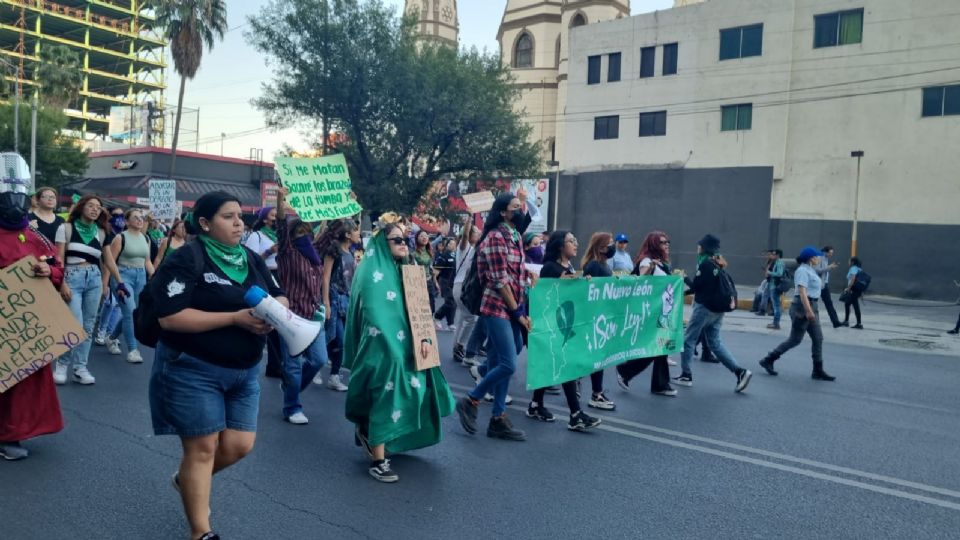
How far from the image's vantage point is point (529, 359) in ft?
20.4

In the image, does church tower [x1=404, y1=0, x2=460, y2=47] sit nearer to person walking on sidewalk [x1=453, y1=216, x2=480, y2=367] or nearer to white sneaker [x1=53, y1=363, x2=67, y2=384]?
person walking on sidewalk [x1=453, y1=216, x2=480, y2=367]

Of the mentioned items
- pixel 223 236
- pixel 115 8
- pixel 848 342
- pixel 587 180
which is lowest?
pixel 848 342

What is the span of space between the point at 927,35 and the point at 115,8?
94082 millimetres

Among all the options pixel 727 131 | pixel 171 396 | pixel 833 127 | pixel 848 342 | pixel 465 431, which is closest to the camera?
pixel 171 396

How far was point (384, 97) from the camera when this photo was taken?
26.5 metres

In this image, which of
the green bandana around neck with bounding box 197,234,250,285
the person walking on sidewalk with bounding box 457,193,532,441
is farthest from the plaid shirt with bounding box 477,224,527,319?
the green bandana around neck with bounding box 197,234,250,285

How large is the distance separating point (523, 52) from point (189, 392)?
4662 centimetres

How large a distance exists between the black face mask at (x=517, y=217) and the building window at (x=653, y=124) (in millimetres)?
28484

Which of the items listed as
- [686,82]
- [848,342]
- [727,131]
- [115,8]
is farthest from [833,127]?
[115,8]

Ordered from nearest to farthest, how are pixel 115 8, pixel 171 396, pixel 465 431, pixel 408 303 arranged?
pixel 171 396 → pixel 408 303 → pixel 465 431 → pixel 115 8

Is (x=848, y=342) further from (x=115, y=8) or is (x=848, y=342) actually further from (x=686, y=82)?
(x=115, y=8)

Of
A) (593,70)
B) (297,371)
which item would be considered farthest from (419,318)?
(593,70)

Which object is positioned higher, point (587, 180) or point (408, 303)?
point (587, 180)

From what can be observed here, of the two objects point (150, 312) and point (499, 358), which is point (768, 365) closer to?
point (499, 358)
